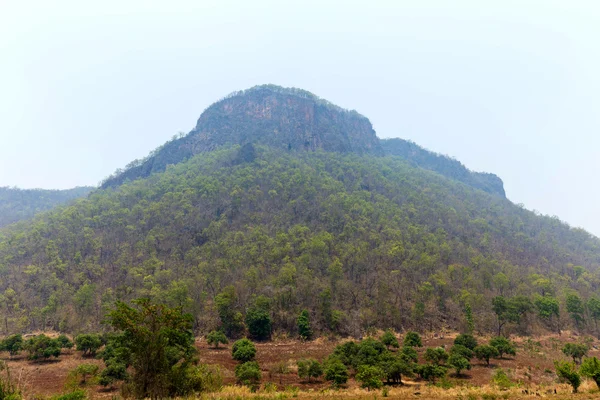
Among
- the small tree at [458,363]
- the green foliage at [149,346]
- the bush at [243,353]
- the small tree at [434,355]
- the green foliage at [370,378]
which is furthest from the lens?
the bush at [243,353]

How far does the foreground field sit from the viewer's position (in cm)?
1286

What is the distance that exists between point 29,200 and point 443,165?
178131 millimetres

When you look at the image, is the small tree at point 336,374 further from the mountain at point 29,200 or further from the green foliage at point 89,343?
the mountain at point 29,200

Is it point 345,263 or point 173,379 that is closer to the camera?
point 173,379

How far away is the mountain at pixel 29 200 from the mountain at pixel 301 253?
39853 mm

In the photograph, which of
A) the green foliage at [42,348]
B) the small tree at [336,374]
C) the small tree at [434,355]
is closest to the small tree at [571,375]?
the small tree at [336,374]

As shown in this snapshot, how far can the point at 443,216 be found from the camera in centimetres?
7325

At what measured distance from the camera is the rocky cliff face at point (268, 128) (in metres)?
108

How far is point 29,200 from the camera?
124m

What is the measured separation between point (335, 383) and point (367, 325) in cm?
2037

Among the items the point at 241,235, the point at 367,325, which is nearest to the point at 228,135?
the point at 241,235

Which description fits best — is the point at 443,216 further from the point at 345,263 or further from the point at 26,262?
the point at 26,262

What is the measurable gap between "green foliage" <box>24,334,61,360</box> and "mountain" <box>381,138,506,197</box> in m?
137

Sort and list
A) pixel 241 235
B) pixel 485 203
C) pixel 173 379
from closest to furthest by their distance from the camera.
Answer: pixel 173 379
pixel 241 235
pixel 485 203
